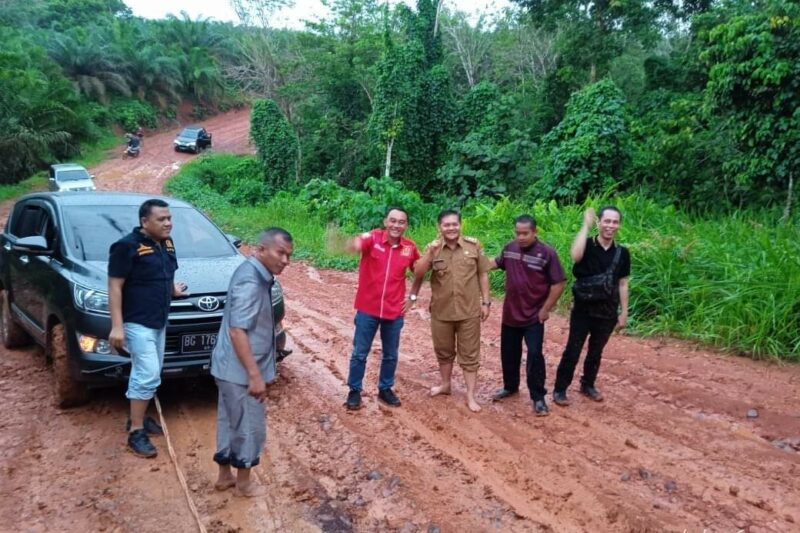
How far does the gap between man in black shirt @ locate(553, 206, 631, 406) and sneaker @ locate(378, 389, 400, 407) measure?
1.32 m

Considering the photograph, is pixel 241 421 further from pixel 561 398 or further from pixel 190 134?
pixel 190 134

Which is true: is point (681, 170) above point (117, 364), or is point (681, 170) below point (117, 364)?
above

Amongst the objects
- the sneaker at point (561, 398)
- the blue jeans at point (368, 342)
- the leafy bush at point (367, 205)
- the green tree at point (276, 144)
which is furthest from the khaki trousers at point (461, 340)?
the green tree at point (276, 144)

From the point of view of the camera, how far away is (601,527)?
10.9ft

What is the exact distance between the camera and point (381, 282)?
4750 mm

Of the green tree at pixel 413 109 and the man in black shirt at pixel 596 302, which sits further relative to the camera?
the green tree at pixel 413 109

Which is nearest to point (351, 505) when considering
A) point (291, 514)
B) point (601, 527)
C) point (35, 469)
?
point (291, 514)

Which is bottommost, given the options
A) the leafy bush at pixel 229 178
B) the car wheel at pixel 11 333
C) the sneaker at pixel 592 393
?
the leafy bush at pixel 229 178

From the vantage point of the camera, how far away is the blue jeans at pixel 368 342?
4816mm

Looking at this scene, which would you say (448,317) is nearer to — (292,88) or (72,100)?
(292,88)

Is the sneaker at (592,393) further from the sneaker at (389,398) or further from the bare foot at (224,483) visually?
the bare foot at (224,483)

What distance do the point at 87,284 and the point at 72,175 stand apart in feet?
58.8

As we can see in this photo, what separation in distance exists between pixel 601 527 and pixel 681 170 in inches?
401

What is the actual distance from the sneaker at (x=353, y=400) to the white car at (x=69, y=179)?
58.0 ft
